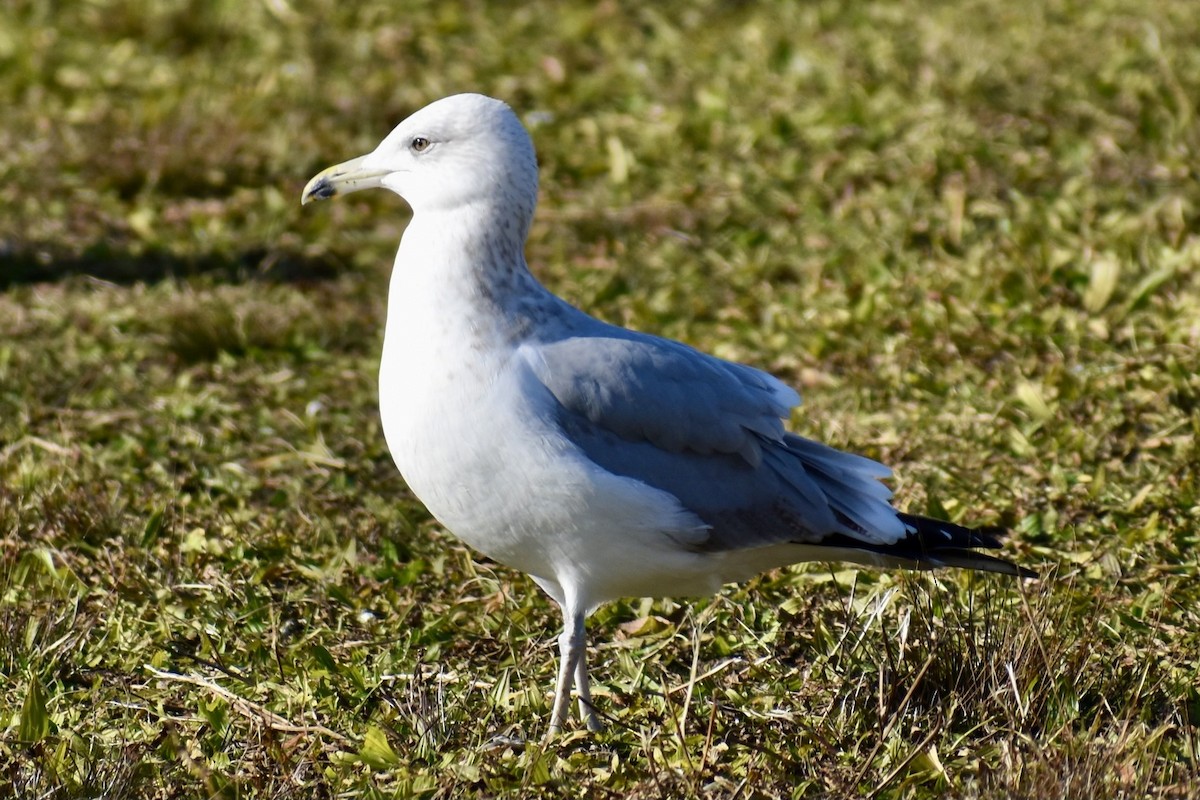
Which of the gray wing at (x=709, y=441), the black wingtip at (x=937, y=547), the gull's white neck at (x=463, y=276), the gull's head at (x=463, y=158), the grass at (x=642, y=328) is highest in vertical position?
the gull's head at (x=463, y=158)

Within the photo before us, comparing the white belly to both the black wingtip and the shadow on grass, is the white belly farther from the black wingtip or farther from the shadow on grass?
the shadow on grass

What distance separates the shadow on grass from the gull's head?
2839 mm

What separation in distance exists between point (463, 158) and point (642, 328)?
240cm

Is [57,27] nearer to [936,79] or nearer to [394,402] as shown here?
[936,79]

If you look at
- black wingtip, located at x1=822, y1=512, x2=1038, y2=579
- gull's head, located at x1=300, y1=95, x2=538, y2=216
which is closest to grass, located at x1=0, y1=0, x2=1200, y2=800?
black wingtip, located at x1=822, y1=512, x2=1038, y2=579

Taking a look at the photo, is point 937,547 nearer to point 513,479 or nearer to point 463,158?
point 513,479

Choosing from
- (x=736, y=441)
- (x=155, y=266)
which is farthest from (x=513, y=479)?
(x=155, y=266)

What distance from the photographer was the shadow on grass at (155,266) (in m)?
6.66

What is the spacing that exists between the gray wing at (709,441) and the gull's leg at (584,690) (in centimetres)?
38

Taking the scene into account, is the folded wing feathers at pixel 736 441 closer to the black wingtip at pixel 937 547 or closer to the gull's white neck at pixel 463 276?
the black wingtip at pixel 937 547

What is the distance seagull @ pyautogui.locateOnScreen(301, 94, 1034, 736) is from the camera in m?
3.51

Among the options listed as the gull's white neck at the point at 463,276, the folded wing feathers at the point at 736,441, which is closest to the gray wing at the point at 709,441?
the folded wing feathers at the point at 736,441

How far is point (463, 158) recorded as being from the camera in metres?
3.79

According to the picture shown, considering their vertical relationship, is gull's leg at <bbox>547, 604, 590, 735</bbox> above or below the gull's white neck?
below
